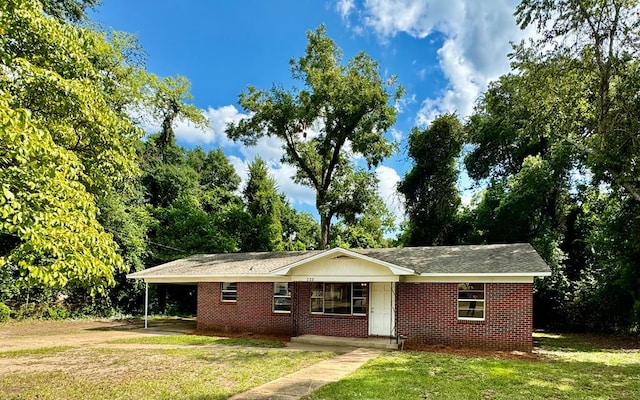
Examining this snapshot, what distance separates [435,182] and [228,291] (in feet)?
48.1

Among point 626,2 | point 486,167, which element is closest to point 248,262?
point 626,2

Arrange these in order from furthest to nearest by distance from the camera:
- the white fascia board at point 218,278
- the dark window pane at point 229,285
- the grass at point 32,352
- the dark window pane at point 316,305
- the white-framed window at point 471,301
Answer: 1. the dark window pane at point 229,285
2. the white fascia board at point 218,278
3. the dark window pane at point 316,305
4. the white-framed window at point 471,301
5. the grass at point 32,352

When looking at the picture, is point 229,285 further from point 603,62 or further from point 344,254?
point 603,62

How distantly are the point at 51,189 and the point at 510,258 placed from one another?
1378 cm

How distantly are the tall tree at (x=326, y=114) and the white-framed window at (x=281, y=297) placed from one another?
1088 cm

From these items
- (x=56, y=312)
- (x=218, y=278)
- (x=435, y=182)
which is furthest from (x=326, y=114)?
(x=56, y=312)

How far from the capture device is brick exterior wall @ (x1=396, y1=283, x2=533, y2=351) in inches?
552

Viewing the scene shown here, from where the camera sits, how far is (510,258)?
15.2 meters

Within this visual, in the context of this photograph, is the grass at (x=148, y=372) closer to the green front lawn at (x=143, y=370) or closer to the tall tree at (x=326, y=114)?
the green front lawn at (x=143, y=370)

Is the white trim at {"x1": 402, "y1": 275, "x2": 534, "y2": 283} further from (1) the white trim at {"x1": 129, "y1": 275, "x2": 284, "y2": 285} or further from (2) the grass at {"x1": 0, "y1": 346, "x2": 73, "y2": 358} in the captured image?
(2) the grass at {"x1": 0, "y1": 346, "x2": 73, "y2": 358}

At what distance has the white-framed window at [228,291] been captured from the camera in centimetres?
1898

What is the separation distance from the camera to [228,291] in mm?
19109

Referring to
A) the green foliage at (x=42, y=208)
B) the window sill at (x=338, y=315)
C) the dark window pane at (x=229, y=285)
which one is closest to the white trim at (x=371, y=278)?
the dark window pane at (x=229, y=285)

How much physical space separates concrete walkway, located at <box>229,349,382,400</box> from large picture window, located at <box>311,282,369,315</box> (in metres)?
4.04
